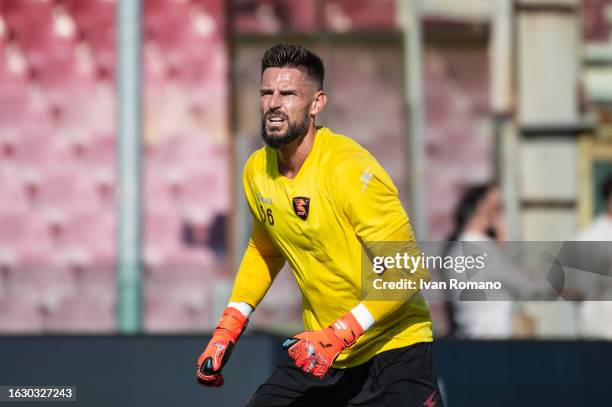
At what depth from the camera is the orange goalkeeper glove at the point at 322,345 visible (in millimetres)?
4965

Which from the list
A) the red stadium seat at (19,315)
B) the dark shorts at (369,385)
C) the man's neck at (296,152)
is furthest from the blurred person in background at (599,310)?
the red stadium seat at (19,315)

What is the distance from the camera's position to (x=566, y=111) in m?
12.0

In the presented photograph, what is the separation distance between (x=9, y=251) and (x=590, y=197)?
5033 millimetres

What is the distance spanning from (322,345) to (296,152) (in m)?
0.82

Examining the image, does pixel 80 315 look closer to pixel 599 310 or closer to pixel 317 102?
Answer: pixel 599 310

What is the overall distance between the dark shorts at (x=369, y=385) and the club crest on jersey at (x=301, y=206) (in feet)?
2.03

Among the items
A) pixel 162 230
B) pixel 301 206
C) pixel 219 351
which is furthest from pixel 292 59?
pixel 162 230

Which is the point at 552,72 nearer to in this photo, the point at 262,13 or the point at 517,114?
the point at 517,114

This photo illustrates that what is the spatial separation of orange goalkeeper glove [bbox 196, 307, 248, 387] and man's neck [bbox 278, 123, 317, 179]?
0.65 m

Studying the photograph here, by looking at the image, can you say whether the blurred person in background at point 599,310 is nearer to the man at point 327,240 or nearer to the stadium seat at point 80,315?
the man at point 327,240

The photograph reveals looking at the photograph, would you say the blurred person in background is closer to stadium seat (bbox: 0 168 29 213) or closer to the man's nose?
the man's nose

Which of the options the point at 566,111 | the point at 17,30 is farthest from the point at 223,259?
the point at 566,111

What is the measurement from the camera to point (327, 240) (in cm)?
528

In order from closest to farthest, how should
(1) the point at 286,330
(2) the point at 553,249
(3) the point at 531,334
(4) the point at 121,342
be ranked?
1. (4) the point at 121,342
2. (2) the point at 553,249
3. (3) the point at 531,334
4. (1) the point at 286,330
